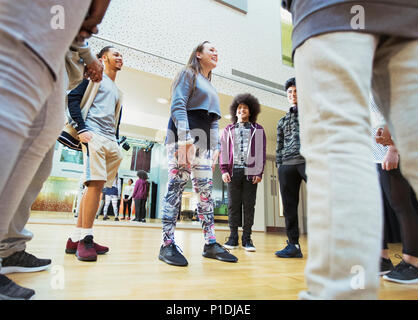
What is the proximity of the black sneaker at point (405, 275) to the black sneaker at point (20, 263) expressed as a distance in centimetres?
145

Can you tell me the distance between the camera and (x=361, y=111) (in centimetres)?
42

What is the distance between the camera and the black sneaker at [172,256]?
1.23m

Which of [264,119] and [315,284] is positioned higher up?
[264,119]

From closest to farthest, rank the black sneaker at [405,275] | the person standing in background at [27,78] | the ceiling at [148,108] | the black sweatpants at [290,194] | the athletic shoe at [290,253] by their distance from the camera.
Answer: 1. the person standing in background at [27,78]
2. the black sneaker at [405,275]
3. the athletic shoe at [290,253]
4. the black sweatpants at [290,194]
5. the ceiling at [148,108]

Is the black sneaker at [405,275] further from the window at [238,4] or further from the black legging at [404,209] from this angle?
the window at [238,4]

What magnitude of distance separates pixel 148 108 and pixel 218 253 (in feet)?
14.0

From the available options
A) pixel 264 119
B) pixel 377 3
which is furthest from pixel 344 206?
pixel 264 119

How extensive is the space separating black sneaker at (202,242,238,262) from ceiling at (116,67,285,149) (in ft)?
9.79

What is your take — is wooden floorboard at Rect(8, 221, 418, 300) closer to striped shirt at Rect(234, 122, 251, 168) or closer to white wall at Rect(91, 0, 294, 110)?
striped shirt at Rect(234, 122, 251, 168)

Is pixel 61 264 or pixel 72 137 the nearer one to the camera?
pixel 61 264

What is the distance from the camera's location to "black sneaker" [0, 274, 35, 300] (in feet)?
1.97

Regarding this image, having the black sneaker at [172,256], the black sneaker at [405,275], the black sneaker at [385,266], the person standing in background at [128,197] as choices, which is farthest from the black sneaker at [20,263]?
the person standing in background at [128,197]
